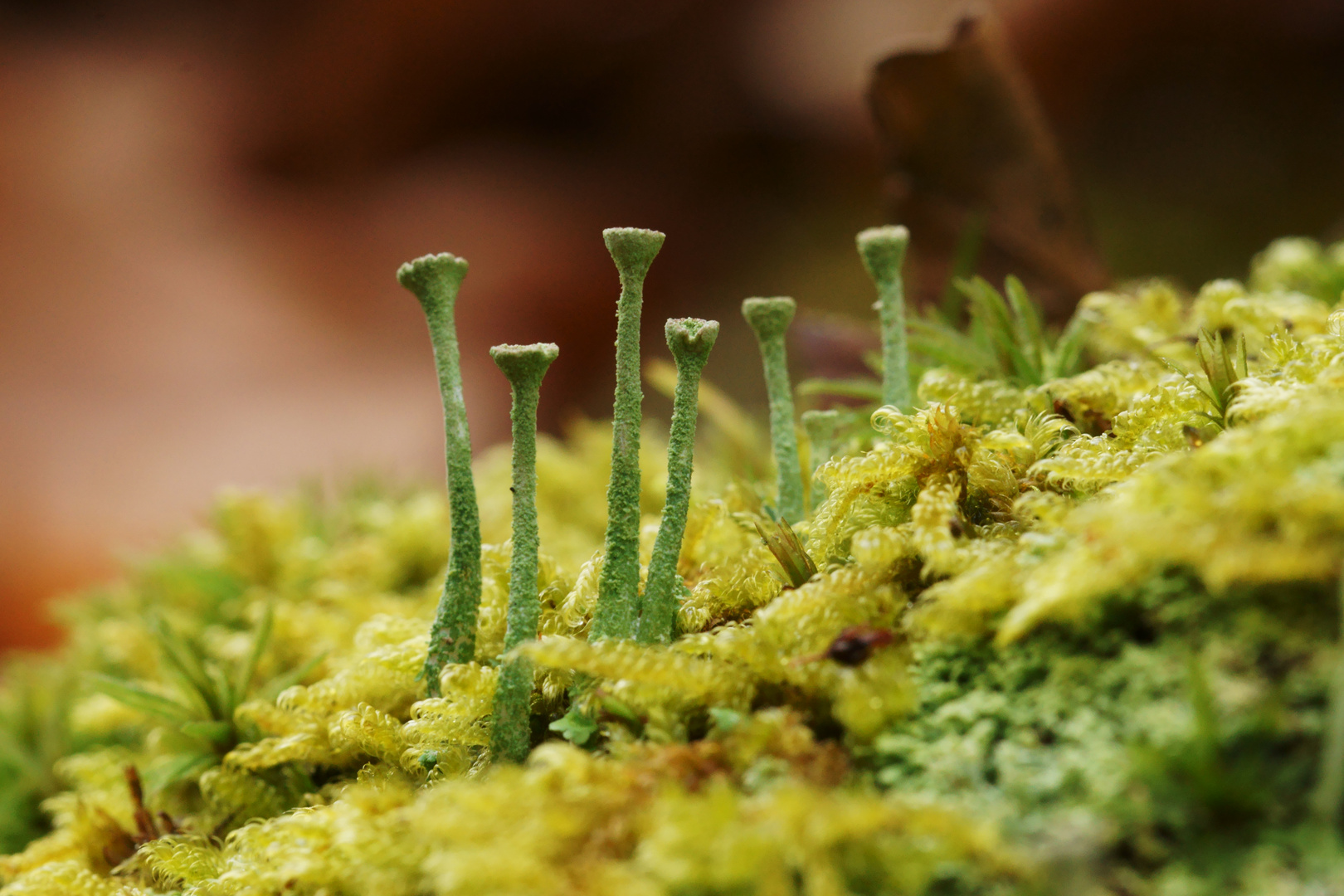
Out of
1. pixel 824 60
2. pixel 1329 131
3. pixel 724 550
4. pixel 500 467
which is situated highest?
pixel 824 60

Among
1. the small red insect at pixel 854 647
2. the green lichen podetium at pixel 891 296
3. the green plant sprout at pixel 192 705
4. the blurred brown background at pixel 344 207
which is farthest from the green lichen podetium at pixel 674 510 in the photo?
the blurred brown background at pixel 344 207

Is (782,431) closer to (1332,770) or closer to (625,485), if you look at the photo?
(625,485)

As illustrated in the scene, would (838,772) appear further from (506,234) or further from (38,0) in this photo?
(38,0)

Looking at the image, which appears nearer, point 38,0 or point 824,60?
point 38,0

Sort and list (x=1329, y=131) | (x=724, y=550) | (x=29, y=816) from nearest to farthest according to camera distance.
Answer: (x=724, y=550) < (x=29, y=816) < (x=1329, y=131)

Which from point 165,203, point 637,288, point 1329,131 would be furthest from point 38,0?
point 1329,131

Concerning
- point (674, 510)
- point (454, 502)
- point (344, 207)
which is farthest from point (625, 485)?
point (344, 207)

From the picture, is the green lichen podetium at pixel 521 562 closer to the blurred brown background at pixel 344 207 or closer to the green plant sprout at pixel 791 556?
the green plant sprout at pixel 791 556
